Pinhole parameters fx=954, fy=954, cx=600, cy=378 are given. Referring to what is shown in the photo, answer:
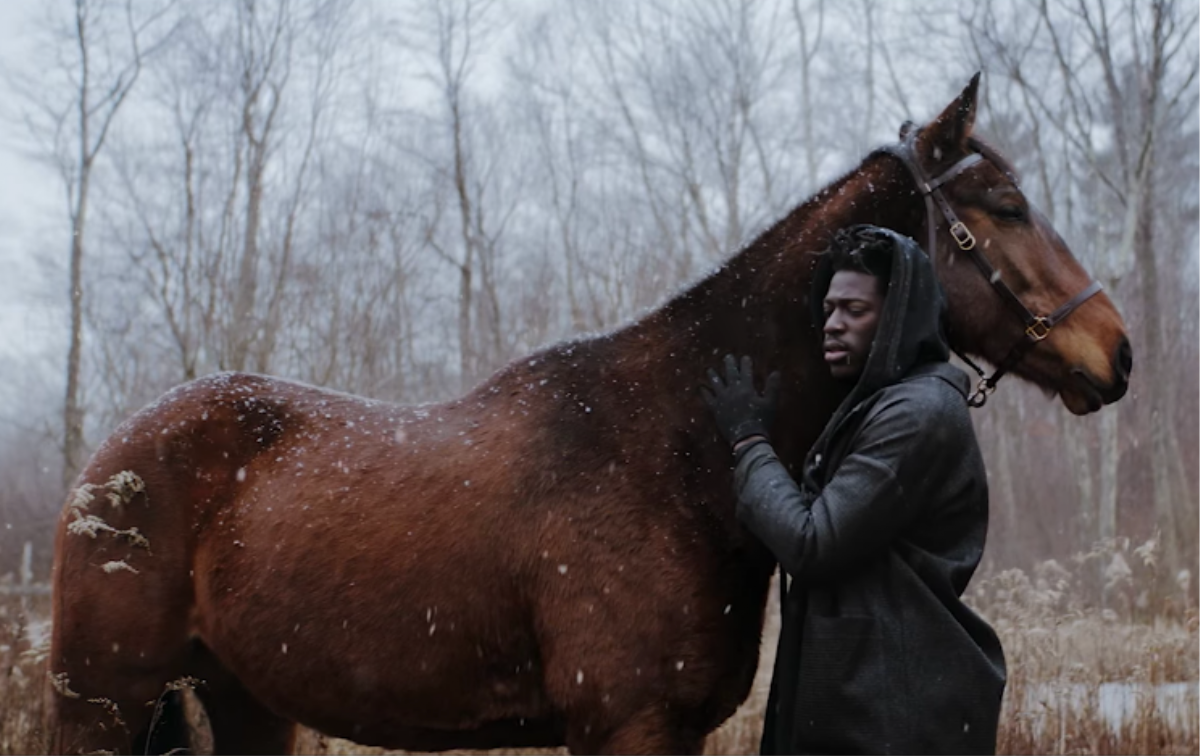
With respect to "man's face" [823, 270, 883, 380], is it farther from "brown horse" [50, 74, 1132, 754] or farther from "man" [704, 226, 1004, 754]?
"brown horse" [50, 74, 1132, 754]

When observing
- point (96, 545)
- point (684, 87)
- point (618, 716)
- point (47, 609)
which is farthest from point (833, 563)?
point (684, 87)

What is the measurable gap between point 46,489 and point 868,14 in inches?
656

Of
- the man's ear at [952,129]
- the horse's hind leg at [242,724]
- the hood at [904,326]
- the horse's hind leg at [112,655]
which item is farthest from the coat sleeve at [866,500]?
the horse's hind leg at [242,724]

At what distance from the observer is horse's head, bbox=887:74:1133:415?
8.36ft

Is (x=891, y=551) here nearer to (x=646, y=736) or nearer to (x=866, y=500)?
(x=866, y=500)

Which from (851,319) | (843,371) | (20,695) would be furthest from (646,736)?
(20,695)

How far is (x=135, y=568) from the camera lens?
121 inches

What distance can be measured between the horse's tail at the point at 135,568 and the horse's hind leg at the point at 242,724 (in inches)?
9.9

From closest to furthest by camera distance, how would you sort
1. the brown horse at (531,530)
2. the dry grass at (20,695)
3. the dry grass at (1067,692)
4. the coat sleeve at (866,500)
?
the coat sleeve at (866,500)
the brown horse at (531,530)
the dry grass at (20,695)
the dry grass at (1067,692)

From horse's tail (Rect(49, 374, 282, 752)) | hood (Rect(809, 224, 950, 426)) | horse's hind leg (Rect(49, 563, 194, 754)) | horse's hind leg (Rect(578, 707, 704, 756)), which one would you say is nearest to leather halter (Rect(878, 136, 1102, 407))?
hood (Rect(809, 224, 950, 426))

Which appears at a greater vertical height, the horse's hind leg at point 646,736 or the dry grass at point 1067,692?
the horse's hind leg at point 646,736

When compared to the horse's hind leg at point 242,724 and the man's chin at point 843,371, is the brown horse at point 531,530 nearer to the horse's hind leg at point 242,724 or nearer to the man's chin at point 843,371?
the man's chin at point 843,371

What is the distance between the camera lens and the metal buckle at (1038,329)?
255 cm

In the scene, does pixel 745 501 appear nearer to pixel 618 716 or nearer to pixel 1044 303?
pixel 618 716
